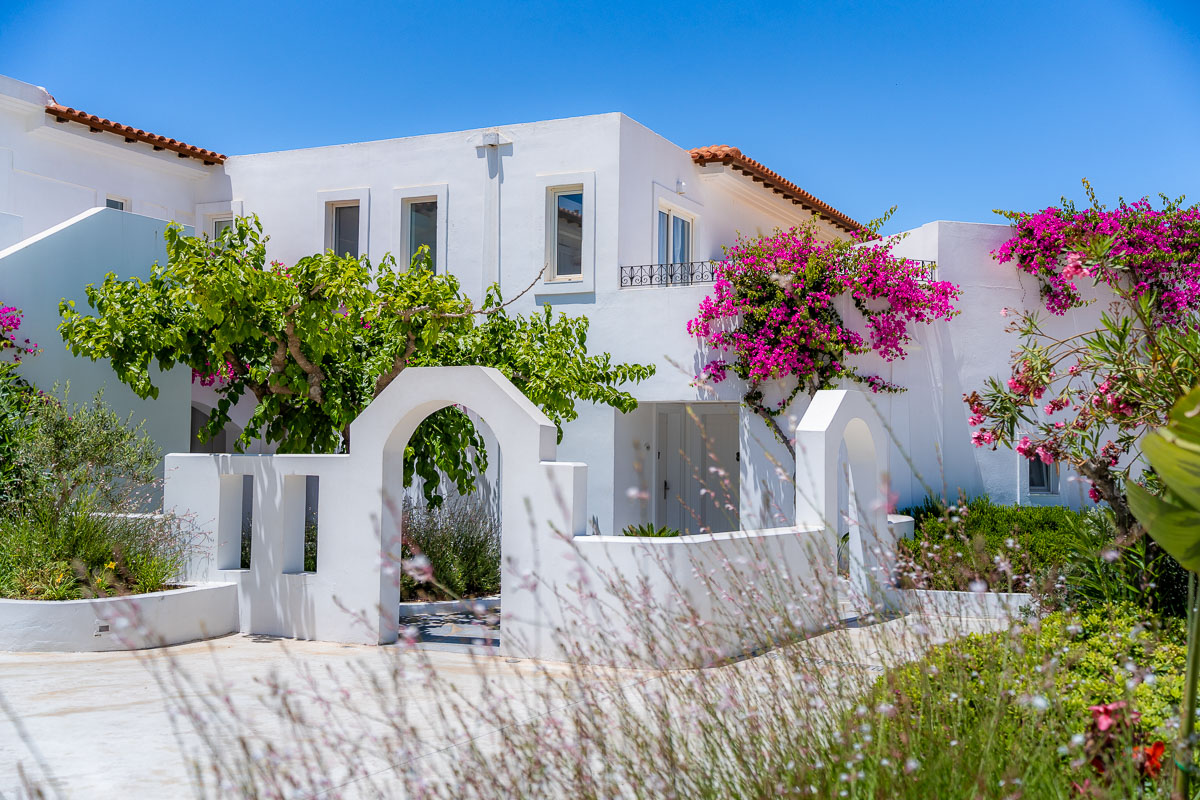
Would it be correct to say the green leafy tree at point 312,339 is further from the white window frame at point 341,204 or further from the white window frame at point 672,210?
the white window frame at point 341,204

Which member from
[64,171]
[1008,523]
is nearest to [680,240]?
[1008,523]

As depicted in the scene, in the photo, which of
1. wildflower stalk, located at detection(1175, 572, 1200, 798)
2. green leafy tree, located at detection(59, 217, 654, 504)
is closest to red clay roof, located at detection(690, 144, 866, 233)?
green leafy tree, located at detection(59, 217, 654, 504)

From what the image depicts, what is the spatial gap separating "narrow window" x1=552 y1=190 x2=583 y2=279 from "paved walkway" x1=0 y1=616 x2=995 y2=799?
7.27m

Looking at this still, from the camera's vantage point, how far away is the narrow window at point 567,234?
15.2m

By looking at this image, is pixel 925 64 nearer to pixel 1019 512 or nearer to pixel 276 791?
pixel 1019 512

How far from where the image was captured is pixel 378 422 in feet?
31.7

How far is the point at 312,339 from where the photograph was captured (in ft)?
31.7

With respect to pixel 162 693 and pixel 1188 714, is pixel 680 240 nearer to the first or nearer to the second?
pixel 162 693

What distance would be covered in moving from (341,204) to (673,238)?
5450mm

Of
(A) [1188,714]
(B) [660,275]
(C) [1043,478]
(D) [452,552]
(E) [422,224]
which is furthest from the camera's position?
(E) [422,224]

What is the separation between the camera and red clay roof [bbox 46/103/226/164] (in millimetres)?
14742

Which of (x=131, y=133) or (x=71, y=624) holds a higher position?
(x=131, y=133)

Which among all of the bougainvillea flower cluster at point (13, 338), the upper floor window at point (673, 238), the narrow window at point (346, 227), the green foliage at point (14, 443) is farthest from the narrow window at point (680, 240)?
the green foliage at point (14, 443)

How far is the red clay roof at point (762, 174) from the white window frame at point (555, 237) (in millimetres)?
2428
